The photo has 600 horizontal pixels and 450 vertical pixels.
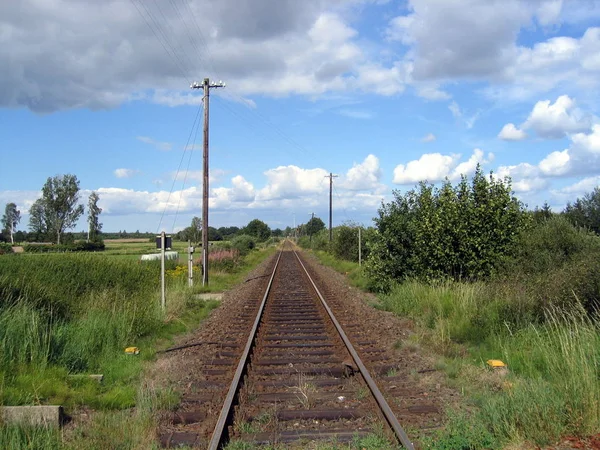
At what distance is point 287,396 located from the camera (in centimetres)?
713

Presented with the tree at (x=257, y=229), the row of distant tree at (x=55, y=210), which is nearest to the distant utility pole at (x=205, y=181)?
the row of distant tree at (x=55, y=210)

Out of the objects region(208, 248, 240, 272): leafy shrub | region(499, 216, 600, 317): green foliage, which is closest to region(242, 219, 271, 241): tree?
region(208, 248, 240, 272): leafy shrub

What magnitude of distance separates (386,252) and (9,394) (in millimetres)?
13654

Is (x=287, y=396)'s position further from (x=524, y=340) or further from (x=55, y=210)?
(x=55, y=210)

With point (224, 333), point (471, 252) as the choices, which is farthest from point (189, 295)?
point (471, 252)

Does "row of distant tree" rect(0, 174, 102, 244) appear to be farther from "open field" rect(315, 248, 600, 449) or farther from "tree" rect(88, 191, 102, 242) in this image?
"open field" rect(315, 248, 600, 449)

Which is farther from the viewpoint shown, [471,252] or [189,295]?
[189,295]

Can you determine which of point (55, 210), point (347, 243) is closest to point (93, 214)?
point (55, 210)

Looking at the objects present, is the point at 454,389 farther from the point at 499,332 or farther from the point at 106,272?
the point at 106,272

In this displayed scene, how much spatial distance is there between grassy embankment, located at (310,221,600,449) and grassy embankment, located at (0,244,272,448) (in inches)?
142

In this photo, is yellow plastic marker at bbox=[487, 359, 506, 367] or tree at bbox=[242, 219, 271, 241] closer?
yellow plastic marker at bbox=[487, 359, 506, 367]

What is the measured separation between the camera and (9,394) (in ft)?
21.0

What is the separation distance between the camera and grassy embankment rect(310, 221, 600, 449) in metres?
5.53

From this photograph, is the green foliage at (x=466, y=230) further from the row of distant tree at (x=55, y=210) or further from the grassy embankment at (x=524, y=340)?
the row of distant tree at (x=55, y=210)
